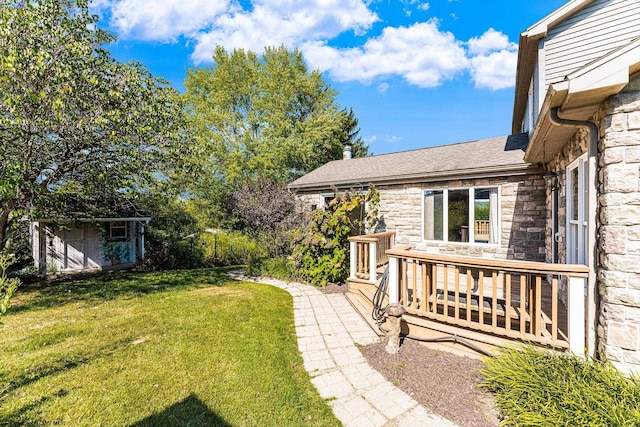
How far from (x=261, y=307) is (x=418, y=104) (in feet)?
64.0

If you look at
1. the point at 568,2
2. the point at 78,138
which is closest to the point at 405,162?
the point at 568,2

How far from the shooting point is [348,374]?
11.3ft

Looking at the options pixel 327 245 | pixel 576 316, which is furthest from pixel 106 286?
pixel 576 316

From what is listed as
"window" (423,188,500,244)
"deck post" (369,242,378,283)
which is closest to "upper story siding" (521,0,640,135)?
"window" (423,188,500,244)

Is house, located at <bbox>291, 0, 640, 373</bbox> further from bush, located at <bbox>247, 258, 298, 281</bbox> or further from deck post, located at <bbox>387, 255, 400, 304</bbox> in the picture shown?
bush, located at <bbox>247, 258, 298, 281</bbox>

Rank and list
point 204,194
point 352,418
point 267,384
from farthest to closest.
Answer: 1. point 204,194
2. point 267,384
3. point 352,418

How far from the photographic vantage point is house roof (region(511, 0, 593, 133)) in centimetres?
600

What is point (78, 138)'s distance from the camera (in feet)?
21.8

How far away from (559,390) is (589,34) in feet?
24.5

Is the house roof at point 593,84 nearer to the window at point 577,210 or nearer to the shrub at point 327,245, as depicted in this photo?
the window at point 577,210

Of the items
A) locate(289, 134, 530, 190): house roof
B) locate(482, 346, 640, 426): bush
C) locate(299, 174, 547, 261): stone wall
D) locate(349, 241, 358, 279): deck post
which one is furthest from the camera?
locate(349, 241, 358, 279): deck post

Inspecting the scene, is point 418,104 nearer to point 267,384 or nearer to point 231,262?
point 231,262

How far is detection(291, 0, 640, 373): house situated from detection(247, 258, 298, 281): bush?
2401mm

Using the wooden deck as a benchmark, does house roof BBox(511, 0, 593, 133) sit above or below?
above
